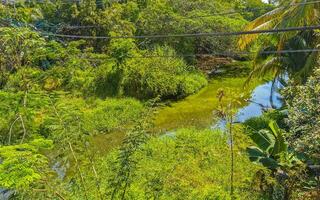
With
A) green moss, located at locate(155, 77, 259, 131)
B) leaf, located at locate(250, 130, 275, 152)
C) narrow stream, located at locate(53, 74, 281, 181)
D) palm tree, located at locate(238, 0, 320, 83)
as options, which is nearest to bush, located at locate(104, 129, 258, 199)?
leaf, located at locate(250, 130, 275, 152)

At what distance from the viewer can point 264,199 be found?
8086 millimetres

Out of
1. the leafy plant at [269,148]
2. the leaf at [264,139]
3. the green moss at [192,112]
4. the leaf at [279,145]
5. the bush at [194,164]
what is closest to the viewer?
the bush at [194,164]

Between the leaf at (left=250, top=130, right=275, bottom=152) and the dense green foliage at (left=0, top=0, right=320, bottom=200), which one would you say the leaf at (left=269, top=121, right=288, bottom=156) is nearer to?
the dense green foliage at (left=0, top=0, right=320, bottom=200)

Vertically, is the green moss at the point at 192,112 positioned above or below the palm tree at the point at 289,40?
below

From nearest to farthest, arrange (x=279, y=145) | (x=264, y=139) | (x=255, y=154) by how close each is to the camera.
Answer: (x=279, y=145)
(x=255, y=154)
(x=264, y=139)

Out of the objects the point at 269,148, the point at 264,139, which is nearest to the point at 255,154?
the point at 269,148

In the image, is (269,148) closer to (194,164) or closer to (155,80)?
(194,164)

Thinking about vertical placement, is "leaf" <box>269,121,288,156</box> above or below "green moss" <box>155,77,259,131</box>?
above

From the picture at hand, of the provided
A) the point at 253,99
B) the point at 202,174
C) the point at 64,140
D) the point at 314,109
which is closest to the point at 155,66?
the point at 253,99

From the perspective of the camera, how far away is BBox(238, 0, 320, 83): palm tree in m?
9.27

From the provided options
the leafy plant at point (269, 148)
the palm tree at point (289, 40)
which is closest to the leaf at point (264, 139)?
the leafy plant at point (269, 148)

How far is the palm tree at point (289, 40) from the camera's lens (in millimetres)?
9273

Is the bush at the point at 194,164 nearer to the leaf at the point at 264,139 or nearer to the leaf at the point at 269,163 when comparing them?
the leaf at the point at 269,163

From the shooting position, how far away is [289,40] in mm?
11555
